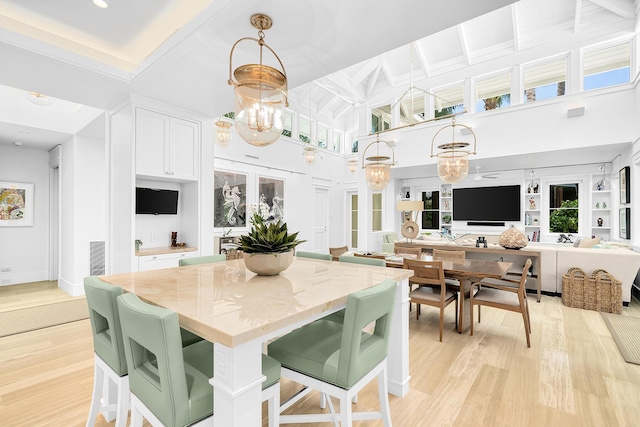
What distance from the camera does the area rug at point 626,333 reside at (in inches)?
108

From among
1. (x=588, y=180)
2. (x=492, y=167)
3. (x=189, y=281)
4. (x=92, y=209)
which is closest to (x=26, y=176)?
(x=92, y=209)

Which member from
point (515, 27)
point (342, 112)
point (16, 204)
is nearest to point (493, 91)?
point (515, 27)

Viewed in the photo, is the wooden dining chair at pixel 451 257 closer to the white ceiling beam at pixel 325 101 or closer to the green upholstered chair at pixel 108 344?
the green upholstered chair at pixel 108 344

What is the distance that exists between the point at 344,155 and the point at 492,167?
428 centimetres

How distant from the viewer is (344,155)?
31.6 ft

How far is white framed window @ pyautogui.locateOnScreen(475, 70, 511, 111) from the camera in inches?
233

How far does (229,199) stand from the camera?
249 inches

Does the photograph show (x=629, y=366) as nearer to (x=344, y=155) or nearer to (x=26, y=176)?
(x=344, y=155)

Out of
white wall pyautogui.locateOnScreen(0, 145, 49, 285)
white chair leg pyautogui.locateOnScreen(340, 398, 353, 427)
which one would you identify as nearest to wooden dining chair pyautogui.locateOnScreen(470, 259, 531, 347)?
white chair leg pyautogui.locateOnScreen(340, 398, 353, 427)

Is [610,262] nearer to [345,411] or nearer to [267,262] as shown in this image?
[345,411]

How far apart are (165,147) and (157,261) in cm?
141

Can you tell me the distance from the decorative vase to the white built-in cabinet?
94.4 inches

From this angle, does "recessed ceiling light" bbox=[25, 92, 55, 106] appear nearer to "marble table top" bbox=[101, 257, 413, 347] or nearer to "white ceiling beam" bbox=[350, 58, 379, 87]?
"marble table top" bbox=[101, 257, 413, 347]

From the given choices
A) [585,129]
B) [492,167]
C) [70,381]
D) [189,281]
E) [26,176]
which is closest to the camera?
[189,281]
